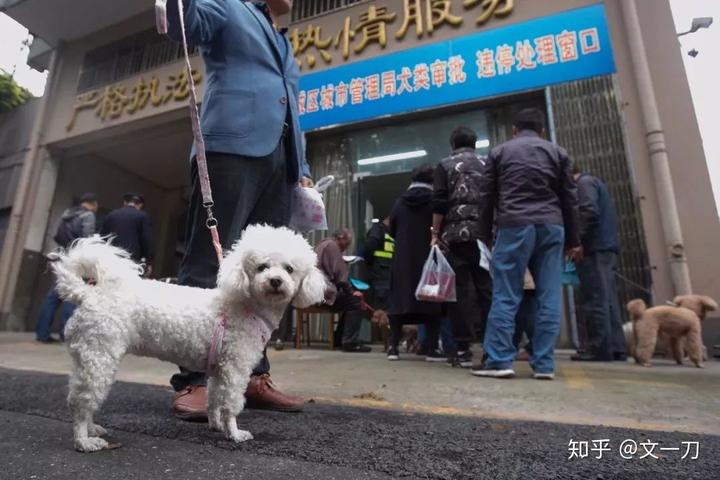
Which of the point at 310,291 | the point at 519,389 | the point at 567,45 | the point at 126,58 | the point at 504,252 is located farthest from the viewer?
the point at 126,58

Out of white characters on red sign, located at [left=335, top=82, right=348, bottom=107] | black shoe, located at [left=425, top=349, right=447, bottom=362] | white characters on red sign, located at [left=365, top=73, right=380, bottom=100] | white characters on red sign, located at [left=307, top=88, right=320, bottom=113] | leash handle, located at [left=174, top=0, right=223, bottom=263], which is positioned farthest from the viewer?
white characters on red sign, located at [left=307, top=88, right=320, bottom=113]

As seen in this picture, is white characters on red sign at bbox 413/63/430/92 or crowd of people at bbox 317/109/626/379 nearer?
crowd of people at bbox 317/109/626/379

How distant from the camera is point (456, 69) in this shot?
6.62m

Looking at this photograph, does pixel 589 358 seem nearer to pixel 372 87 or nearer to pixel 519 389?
pixel 519 389

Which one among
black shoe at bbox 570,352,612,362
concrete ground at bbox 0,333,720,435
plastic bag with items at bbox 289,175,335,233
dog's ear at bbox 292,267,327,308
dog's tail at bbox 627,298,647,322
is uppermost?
plastic bag with items at bbox 289,175,335,233

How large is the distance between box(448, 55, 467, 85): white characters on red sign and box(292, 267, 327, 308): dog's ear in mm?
5415

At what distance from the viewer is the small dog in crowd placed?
14.4 ft

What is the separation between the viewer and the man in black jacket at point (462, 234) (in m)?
4.11

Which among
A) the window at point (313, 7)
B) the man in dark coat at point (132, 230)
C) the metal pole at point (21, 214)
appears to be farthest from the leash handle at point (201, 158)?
the metal pole at point (21, 214)

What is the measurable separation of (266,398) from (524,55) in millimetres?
5846

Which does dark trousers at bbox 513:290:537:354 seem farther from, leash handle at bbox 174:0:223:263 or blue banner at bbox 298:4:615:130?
Result: blue banner at bbox 298:4:615:130

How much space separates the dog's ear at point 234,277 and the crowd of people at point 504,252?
801mm

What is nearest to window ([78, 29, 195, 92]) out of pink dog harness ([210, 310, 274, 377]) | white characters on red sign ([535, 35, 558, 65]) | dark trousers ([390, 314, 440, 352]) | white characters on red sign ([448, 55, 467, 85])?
white characters on red sign ([448, 55, 467, 85])

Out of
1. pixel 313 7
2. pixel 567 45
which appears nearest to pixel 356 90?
pixel 313 7
